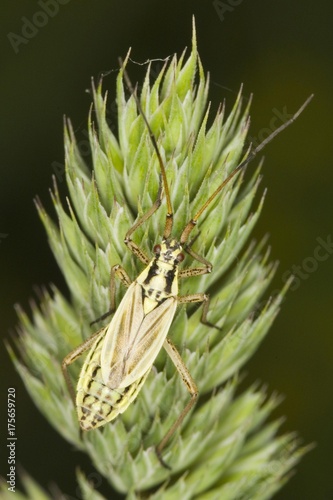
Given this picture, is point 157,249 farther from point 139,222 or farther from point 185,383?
point 185,383

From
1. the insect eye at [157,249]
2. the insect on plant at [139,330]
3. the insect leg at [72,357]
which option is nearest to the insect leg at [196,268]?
the insect on plant at [139,330]

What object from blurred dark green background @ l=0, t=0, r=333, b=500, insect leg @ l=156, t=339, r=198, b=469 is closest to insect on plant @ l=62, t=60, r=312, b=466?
insect leg @ l=156, t=339, r=198, b=469

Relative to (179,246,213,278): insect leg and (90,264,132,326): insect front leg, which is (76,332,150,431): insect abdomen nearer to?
(90,264,132,326): insect front leg

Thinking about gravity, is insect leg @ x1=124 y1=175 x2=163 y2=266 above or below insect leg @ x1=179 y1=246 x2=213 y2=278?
above

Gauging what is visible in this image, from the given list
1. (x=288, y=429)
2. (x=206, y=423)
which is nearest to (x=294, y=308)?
(x=288, y=429)

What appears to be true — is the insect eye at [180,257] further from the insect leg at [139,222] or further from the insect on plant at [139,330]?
the insect leg at [139,222]

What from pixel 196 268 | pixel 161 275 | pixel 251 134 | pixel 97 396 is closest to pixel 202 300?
pixel 196 268

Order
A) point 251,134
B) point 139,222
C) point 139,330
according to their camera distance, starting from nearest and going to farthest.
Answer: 1. point 139,222
2. point 139,330
3. point 251,134
